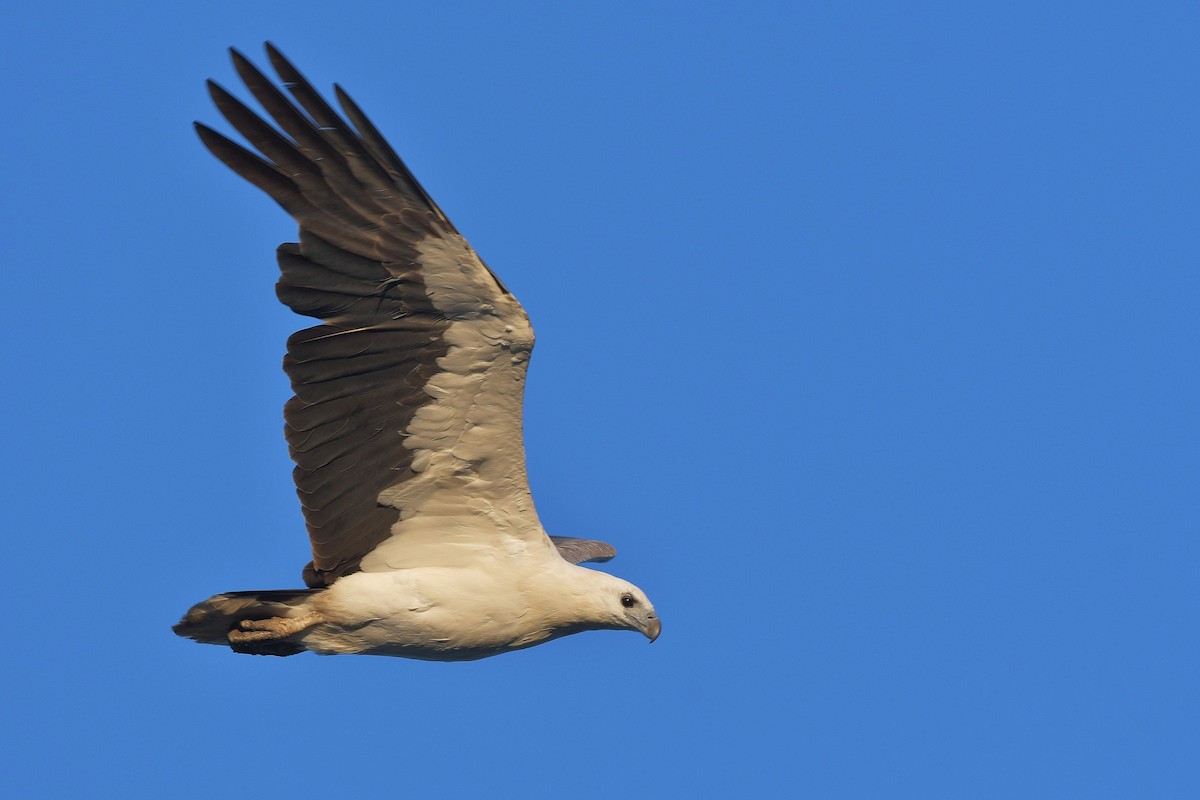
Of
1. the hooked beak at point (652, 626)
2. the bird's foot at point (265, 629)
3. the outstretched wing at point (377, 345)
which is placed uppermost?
the outstretched wing at point (377, 345)

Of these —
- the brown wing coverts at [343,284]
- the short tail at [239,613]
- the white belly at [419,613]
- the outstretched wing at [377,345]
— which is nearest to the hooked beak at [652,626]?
the white belly at [419,613]

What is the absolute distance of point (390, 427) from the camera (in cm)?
1171

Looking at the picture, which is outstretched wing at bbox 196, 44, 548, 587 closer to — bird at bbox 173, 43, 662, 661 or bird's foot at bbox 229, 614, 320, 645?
bird at bbox 173, 43, 662, 661

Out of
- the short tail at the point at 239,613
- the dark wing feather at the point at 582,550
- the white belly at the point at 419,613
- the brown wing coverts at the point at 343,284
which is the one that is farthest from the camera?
the dark wing feather at the point at 582,550

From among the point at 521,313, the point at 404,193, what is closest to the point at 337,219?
the point at 404,193

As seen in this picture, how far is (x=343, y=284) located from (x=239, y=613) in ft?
7.68

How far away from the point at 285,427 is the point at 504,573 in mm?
1815

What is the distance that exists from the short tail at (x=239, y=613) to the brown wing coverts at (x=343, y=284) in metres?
0.53

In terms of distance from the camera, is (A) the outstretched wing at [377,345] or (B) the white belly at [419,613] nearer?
(A) the outstretched wing at [377,345]

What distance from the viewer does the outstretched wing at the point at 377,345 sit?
431 inches

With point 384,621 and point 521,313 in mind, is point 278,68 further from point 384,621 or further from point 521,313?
point 384,621

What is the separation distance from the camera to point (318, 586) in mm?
12203

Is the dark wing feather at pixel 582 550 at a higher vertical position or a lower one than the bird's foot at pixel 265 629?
higher

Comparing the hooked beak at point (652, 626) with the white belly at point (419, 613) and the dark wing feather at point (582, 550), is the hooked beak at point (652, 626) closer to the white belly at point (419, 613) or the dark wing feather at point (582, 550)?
the white belly at point (419, 613)
